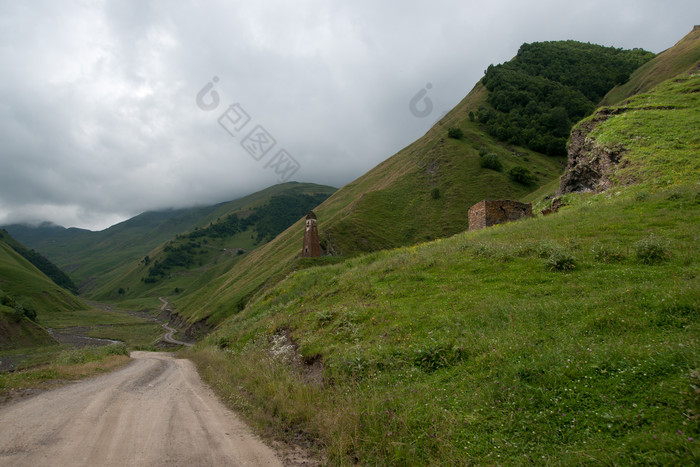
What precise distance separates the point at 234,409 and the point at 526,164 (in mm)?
87711

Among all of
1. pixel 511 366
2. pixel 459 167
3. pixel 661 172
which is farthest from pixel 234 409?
pixel 459 167

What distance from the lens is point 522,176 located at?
6881 centimetres

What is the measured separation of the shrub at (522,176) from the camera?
68.8m

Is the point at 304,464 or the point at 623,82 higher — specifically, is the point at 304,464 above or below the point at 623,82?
above

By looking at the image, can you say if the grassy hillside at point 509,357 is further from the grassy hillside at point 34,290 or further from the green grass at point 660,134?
the grassy hillside at point 34,290

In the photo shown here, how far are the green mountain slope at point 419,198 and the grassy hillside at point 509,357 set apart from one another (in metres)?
31.6

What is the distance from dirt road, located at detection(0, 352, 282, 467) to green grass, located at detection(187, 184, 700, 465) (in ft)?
3.24

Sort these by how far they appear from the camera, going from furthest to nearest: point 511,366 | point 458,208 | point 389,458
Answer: point 458,208
point 511,366
point 389,458

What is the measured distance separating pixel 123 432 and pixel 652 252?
15.0m

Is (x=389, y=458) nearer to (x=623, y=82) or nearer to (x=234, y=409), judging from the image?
(x=234, y=409)

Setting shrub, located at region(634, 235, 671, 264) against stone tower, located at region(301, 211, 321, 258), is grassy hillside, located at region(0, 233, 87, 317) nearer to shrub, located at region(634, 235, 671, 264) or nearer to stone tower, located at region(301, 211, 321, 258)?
stone tower, located at region(301, 211, 321, 258)

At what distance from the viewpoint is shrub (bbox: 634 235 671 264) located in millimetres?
10047

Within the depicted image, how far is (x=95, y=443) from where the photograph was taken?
18.6ft

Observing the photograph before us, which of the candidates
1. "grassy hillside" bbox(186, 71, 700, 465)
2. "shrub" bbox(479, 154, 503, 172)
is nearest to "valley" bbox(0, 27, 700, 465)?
"grassy hillside" bbox(186, 71, 700, 465)
